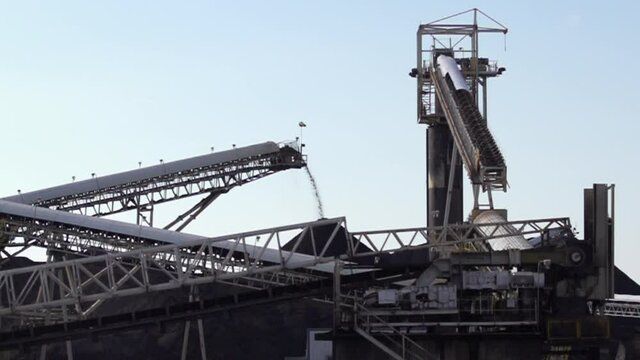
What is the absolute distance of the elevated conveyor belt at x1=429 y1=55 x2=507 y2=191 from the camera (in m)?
85.2

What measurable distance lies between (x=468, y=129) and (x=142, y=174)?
28.3 m

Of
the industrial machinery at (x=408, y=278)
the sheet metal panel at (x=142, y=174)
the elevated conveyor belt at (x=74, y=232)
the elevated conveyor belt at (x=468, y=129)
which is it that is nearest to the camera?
the industrial machinery at (x=408, y=278)

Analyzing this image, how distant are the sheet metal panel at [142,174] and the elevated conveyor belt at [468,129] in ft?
54.6

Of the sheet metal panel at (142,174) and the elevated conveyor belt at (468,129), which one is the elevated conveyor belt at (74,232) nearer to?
the sheet metal panel at (142,174)

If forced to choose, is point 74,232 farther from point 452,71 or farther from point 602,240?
point 602,240

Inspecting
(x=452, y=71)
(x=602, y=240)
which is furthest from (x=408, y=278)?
(x=452, y=71)

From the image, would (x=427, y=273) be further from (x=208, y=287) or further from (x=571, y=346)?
(x=208, y=287)

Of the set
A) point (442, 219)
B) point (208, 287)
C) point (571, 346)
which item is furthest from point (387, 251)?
point (208, 287)

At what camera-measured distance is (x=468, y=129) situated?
91.3 meters

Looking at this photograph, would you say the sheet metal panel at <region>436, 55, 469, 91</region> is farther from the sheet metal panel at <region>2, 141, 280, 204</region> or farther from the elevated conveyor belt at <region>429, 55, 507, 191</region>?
the sheet metal panel at <region>2, 141, 280, 204</region>

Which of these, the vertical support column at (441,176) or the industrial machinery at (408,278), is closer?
the industrial machinery at (408,278)

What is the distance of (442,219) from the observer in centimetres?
10256

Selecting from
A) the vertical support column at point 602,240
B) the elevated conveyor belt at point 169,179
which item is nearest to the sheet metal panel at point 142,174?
the elevated conveyor belt at point 169,179

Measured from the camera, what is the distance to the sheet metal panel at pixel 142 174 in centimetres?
10219
